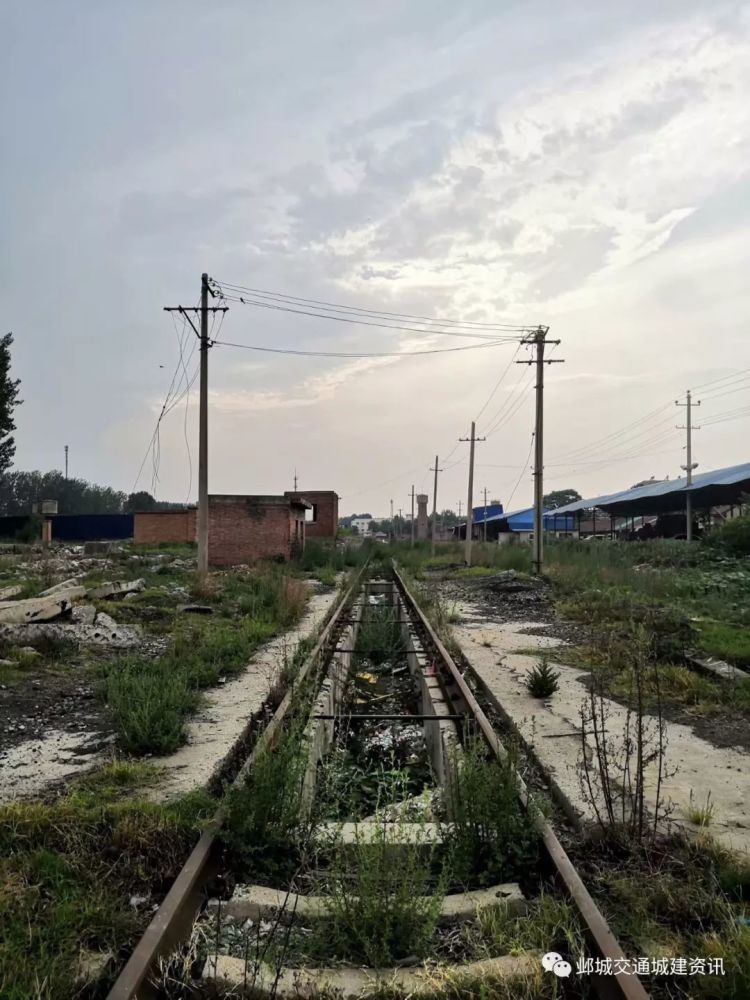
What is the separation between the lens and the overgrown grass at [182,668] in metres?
5.07

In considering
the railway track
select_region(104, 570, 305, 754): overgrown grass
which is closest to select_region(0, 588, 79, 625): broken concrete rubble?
select_region(104, 570, 305, 754): overgrown grass

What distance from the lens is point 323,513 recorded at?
1994 inches

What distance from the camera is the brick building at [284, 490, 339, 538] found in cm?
4975

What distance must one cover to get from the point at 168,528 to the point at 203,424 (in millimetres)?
21836

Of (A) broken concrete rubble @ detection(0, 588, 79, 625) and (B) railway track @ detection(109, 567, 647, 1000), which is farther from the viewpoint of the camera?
(A) broken concrete rubble @ detection(0, 588, 79, 625)

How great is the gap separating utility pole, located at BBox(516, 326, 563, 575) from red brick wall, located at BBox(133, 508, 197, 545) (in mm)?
21015

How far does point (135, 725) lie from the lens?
5023 millimetres

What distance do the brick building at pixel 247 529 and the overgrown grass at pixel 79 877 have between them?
21849 mm

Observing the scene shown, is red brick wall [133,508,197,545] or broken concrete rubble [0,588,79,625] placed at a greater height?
red brick wall [133,508,197,545]

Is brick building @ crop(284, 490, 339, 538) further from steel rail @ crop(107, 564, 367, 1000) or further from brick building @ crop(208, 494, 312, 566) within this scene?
steel rail @ crop(107, 564, 367, 1000)

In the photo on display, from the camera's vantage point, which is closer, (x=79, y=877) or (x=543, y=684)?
(x=79, y=877)

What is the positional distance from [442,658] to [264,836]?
216 inches

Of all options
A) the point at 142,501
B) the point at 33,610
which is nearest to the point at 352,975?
the point at 33,610

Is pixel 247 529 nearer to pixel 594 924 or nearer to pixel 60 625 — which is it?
pixel 60 625
